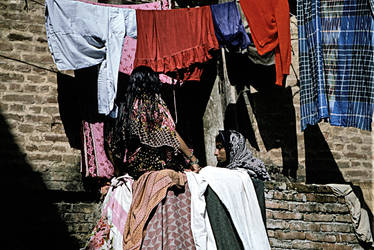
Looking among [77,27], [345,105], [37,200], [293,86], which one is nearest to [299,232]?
[345,105]

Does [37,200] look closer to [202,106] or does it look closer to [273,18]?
[202,106]

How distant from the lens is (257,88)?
538 cm

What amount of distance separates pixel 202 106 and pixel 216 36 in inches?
42.6

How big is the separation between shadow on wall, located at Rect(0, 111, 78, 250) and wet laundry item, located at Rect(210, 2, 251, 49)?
2.29 m

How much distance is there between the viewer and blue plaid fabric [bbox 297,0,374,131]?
14.1 feet

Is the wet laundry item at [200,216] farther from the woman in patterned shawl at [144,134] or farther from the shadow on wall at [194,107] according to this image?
the shadow on wall at [194,107]

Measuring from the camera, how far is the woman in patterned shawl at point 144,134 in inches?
152

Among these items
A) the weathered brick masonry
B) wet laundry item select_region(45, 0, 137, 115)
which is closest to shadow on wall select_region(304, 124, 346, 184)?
the weathered brick masonry

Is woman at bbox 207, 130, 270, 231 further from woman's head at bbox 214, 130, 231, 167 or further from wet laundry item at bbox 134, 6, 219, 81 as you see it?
wet laundry item at bbox 134, 6, 219, 81

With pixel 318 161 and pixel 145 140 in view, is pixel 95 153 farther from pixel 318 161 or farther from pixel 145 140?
pixel 318 161

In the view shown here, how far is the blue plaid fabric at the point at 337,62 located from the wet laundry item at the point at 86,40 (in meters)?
1.85

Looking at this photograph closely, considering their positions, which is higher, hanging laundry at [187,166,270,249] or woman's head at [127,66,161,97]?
woman's head at [127,66,161,97]

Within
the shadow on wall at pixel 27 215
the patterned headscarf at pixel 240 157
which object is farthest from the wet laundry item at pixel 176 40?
the shadow on wall at pixel 27 215

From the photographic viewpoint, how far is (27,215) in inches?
163
